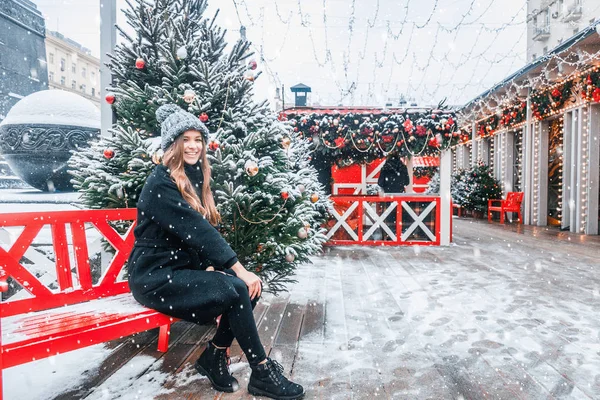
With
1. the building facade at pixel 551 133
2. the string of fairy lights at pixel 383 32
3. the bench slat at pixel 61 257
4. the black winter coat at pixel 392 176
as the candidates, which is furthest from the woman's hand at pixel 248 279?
the building facade at pixel 551 133

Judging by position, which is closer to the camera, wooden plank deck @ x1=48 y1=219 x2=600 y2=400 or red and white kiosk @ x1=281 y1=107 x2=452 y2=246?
wooden plank deck @ x1=48 y1=219 x2=600 y2=400

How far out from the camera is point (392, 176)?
885cm

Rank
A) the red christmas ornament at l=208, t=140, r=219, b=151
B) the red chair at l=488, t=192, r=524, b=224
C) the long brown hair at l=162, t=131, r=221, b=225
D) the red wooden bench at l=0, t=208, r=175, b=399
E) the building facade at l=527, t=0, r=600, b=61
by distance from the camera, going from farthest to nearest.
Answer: the building facade at l=527, t=0, r=600, b=61, the red chair at l=488, t=192, r=524, b=224, the red christmas ornament at l=208, t=140, r=219, b=151, the long brown hair at l=162, t=131, r=221, b=225, the red wooden bench at l=0, t=208, r=175, b=399

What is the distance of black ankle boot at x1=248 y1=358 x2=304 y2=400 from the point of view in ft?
7.07

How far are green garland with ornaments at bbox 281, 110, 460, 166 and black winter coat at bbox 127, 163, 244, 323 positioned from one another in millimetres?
5697

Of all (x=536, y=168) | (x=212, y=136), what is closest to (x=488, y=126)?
(x=536, y=168)

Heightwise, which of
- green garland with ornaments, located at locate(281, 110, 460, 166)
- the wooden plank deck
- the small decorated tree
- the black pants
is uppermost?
green garland with ornaments, located at locate(281, 110, 460, 166)

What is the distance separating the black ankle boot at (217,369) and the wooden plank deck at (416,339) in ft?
0.15

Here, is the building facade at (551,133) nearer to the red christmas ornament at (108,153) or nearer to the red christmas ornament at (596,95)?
the red christmas ornament at (596,95)

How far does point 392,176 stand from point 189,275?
7.14 m

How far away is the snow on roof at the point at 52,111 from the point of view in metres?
3.75

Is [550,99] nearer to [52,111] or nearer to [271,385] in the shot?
[52,111]

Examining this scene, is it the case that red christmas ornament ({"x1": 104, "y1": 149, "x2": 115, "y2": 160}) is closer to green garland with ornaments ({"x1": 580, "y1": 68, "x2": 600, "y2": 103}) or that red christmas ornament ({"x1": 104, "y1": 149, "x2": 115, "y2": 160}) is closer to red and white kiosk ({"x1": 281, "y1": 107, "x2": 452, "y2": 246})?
red and white kiosk ({"x1": 281, "y1": 107, "x2": 452, "y2": 246})

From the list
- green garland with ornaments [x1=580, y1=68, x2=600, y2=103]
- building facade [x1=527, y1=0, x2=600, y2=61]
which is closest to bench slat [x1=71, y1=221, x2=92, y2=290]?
green garland with ornaments [x1=580, y1=68, x2=600, y2=103]
